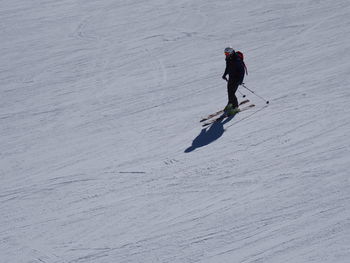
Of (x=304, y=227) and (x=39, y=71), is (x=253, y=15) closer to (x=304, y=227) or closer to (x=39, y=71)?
(x=39, y=71)

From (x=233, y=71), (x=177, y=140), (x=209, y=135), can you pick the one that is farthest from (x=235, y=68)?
(x=177, y=140)

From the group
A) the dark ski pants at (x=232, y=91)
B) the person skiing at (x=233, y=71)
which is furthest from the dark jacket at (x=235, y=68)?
the dark ski pants at (x=232, y=91)

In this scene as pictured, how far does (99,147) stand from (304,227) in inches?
207

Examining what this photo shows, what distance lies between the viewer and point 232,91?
11195 millimetres

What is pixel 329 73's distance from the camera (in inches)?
486

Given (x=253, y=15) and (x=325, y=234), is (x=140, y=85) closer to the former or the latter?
(x=253, y=15)

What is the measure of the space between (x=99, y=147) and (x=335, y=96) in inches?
222

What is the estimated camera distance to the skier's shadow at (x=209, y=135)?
411 inches

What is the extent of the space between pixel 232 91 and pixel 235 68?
22.2 inches

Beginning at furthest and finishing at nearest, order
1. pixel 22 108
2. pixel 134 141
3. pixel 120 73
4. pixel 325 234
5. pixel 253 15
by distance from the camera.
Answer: pixel 253 15 → pixel 120 73 → pixel 22 108 → pixel 134 141 → pixel 325 234

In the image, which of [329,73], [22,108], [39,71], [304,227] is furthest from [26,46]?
[304,227]

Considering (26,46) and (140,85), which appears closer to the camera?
(140,85)

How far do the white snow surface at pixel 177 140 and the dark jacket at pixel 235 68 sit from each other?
0.93m

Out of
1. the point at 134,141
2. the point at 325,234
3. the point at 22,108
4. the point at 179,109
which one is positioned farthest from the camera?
the point at 22,108
